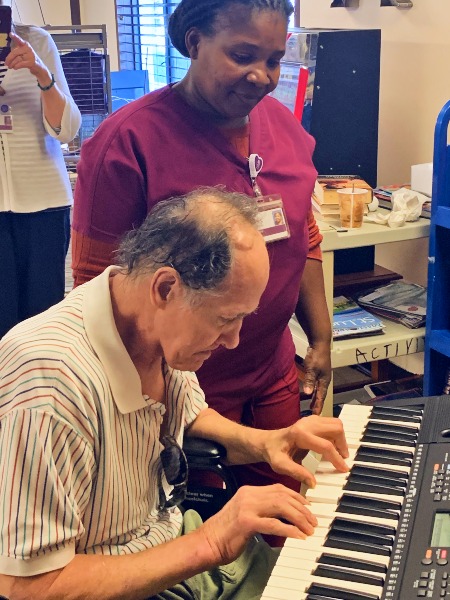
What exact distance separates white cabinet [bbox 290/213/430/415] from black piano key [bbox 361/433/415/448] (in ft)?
3.00

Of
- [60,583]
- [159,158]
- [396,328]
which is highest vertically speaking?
[159,158]

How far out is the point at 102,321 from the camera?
1124 mm

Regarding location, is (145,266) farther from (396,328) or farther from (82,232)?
(396,328)

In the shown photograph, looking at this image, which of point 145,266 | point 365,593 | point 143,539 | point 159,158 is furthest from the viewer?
point 159,158

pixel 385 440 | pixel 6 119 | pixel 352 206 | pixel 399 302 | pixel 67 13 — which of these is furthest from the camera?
pixel 67 13

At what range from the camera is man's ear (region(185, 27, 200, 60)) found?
1.51 m

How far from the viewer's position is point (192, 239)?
1.06 metres

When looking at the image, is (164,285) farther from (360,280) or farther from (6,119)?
(6,119)

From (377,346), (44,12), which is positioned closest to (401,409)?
(377,346)

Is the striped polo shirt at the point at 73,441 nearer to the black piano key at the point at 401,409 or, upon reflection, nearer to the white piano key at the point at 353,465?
the white piano key at the point at 353,465

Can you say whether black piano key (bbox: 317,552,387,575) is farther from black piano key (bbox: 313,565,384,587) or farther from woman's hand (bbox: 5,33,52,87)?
woman's hand (bbox: 5,33,52,87)

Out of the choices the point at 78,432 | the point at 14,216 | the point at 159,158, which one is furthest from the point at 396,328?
the point at 78,432

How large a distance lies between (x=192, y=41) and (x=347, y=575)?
101 centimetres

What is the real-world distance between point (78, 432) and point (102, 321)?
0.54 ft
